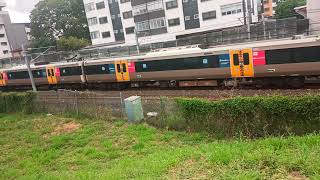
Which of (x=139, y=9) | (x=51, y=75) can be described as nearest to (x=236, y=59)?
(x=51, y=75)

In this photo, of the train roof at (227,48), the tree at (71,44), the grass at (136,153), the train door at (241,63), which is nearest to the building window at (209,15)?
the train roof at (227,48)

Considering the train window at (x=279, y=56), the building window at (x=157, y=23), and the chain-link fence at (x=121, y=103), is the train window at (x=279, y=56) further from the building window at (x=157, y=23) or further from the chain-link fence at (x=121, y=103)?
the building window at (x=157, y=23)

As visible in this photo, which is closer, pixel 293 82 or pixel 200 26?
pixel 293 82

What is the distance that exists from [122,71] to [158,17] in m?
21.7

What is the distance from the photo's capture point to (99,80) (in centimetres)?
3034

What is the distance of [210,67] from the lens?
72.8ft

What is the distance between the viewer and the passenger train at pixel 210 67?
732 inches

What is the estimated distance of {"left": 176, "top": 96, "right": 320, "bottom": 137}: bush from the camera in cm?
1117

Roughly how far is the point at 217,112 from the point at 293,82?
8502mm

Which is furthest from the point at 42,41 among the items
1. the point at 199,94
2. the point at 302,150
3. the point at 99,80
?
the point at 302,150

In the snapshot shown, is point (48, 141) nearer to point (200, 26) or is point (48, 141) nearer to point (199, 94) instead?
point (199, 94)

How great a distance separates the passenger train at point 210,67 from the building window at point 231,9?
18.3 m

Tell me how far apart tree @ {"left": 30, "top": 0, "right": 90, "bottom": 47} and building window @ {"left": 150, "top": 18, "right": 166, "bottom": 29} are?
90.4 feet

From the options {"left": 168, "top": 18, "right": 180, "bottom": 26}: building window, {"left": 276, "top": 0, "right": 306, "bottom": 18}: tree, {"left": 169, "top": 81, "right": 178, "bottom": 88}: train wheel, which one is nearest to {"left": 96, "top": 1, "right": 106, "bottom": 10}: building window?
{"left": 168, "top": 18, "right": 180, "bottom": 26}: building window
